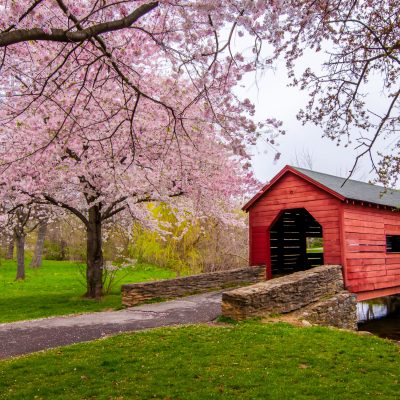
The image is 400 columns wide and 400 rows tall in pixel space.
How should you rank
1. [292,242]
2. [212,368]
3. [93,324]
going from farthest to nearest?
[292,242]
[93,324]
[212,368]

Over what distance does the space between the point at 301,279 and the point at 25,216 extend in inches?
513

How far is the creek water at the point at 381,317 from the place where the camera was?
15.2 meters

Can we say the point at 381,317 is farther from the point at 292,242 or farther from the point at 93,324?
the point at 93,324

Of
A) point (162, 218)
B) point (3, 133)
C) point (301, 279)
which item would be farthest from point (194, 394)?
point (162, 218)

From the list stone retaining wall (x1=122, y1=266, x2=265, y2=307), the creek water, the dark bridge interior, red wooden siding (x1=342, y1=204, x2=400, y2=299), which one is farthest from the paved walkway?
the dark bridge interior

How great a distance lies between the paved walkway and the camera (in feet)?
25.7

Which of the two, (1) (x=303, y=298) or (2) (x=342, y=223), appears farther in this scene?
(2) (x=342, y=223)

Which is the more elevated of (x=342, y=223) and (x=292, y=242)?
(x=342, y=223)

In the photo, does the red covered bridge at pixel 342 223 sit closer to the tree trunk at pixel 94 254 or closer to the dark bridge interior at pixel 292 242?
the dark bridge interior at pixel 292 242

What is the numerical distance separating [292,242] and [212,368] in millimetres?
14491

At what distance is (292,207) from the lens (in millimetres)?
15148

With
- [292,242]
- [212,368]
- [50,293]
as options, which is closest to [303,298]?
[212,368]

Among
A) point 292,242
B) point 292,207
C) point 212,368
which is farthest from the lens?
point 292,242

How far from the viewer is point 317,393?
5.08m
